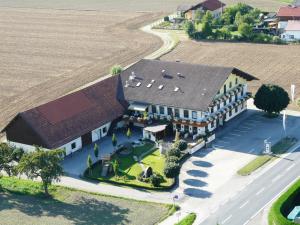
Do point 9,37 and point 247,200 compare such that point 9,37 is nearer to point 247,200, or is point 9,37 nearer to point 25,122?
point 25,122

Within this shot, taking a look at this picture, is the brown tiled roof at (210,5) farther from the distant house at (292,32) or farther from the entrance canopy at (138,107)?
the entrance canopy at (138,107)

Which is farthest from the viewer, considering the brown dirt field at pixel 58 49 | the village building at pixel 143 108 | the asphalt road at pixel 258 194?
the brown dirt field at pixel 58 49

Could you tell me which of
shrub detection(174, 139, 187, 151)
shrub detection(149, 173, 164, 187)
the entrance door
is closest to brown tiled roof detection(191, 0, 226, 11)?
the entrance door

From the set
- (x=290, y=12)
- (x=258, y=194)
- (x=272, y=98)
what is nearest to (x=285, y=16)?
(x=290, y=12)

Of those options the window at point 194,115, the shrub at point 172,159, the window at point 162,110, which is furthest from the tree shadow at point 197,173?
the window at point 162,110

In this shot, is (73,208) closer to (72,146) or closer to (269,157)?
(72,146)

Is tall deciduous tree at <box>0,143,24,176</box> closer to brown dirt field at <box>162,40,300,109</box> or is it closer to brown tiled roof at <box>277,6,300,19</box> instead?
brown dirt field at <box>162,40,300,109</box>
